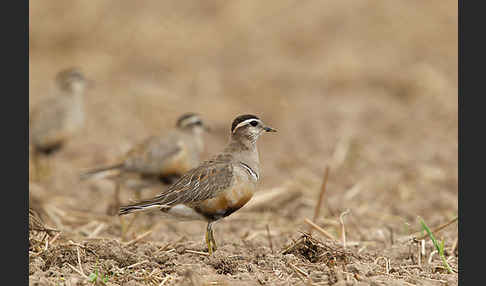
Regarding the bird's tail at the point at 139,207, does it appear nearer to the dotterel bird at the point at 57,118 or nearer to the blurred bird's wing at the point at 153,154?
the blurred bird's wing at the point at 153,154

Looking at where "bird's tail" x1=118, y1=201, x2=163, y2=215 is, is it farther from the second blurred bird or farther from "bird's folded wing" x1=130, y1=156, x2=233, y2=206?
the second blurred bird

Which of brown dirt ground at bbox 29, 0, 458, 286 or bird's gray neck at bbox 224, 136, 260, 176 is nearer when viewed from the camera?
brown dirt ground at bbox 29, 0, 458, 286

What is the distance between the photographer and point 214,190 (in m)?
6.03

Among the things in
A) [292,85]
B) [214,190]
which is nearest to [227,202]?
[214,190]

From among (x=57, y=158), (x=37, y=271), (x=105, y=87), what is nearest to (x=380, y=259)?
(x=37, y=271)

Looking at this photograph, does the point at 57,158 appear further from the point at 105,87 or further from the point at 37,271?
the point at 37,271

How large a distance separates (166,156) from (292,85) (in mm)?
6774

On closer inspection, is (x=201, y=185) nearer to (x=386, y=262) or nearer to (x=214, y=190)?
(x=214, y=190)

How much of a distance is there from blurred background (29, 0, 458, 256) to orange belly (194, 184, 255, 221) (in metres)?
1.62

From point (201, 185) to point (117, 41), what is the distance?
1149cm

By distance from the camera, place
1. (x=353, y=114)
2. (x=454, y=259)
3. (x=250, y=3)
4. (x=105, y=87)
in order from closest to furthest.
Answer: (x=454, y=259) < (x=353, y=114) < (x=105, y=87) < (x=250, y=3)

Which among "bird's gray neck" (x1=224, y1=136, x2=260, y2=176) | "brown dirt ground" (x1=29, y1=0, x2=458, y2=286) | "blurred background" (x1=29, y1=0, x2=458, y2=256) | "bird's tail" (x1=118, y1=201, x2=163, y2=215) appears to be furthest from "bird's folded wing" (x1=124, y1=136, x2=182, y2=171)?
"bird's tail" (x1=118, y1=201, x2=163, y2=215)

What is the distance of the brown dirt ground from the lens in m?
5.77

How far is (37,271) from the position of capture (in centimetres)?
531
